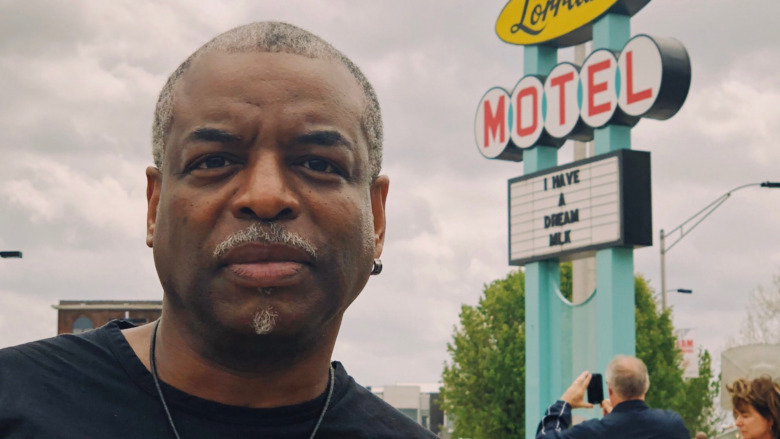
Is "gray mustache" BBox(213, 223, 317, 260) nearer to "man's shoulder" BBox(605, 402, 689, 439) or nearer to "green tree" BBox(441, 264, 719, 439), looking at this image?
"man's shoulder" BBox(605, 402, 689, 439)

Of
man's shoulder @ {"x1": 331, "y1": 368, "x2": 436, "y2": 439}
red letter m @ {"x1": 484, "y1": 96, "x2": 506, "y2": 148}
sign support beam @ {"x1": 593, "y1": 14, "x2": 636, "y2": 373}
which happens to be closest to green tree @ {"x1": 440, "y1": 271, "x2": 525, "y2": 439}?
red letter m @ {"x1": 484, "y1": 96, "x2": 506, "y2": 148}

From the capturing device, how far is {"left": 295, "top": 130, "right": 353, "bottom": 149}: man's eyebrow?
70.0 inches

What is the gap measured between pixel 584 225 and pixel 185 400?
587 inches

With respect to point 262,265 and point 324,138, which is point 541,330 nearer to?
point 324,138

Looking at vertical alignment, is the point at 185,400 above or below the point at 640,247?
below

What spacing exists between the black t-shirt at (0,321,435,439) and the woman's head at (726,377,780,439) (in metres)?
3.45

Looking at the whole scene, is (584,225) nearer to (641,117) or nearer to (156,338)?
(641,117)

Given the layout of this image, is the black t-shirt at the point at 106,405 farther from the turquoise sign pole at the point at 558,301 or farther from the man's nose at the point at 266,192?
the turquoise sign pole at the point at 558,301

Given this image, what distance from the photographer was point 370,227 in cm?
191

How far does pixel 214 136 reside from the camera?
1757 millimetres

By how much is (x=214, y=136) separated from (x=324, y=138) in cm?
19

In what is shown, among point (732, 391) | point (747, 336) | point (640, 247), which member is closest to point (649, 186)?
point (640, 247)

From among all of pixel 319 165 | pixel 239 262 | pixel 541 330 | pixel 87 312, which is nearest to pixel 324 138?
pixel 319 165

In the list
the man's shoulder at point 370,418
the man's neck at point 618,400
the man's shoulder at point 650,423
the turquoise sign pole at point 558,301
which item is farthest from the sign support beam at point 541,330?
the man's shoulder at point 370,418
